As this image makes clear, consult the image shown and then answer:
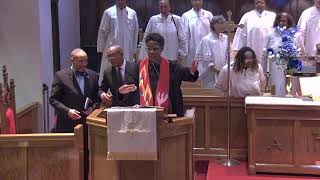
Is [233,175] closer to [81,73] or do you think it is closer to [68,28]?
[81,73]

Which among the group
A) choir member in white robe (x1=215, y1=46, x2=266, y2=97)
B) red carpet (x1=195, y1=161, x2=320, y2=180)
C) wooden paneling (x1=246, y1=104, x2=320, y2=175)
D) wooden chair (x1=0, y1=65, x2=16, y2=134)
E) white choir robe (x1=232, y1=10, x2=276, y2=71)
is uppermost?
white choir robe (x1=232, y1=10, x2=276, y2=71)

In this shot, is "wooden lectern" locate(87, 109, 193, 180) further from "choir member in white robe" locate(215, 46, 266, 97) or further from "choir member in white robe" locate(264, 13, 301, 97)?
"choir member in white robe" locate(264, 13, 301, 97)

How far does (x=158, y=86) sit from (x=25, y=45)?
254 cm

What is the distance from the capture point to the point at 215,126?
594 centimetres

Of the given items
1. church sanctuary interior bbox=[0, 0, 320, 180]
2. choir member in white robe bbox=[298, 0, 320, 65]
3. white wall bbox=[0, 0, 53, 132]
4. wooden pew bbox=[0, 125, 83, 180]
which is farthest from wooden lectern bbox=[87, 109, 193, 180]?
choir member in white robe bbox=[298, 0, 320, 65]

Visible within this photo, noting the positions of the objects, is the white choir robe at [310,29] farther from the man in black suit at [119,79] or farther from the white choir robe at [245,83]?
the man in black suit at [119,79]

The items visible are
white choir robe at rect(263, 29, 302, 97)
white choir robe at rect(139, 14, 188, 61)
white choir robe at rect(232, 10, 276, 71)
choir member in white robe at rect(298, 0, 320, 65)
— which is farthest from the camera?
white choir robe at rect(139, 14, 188, 61)

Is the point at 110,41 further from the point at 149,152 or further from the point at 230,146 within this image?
the point at 149,152

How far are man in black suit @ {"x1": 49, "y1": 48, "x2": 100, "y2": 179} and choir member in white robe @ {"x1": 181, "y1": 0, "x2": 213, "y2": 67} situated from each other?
336 centimetres

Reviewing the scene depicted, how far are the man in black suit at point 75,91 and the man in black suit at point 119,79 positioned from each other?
15 centimetres

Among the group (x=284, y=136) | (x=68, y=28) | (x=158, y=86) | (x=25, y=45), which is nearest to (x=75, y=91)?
(x=158, y=86)

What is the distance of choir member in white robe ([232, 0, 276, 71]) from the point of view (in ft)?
24.9

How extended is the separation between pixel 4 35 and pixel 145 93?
266cm

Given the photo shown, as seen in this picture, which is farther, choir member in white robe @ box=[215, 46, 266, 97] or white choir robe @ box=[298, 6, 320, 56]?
white choir robe @ box=[298, 6, 320, 56]
